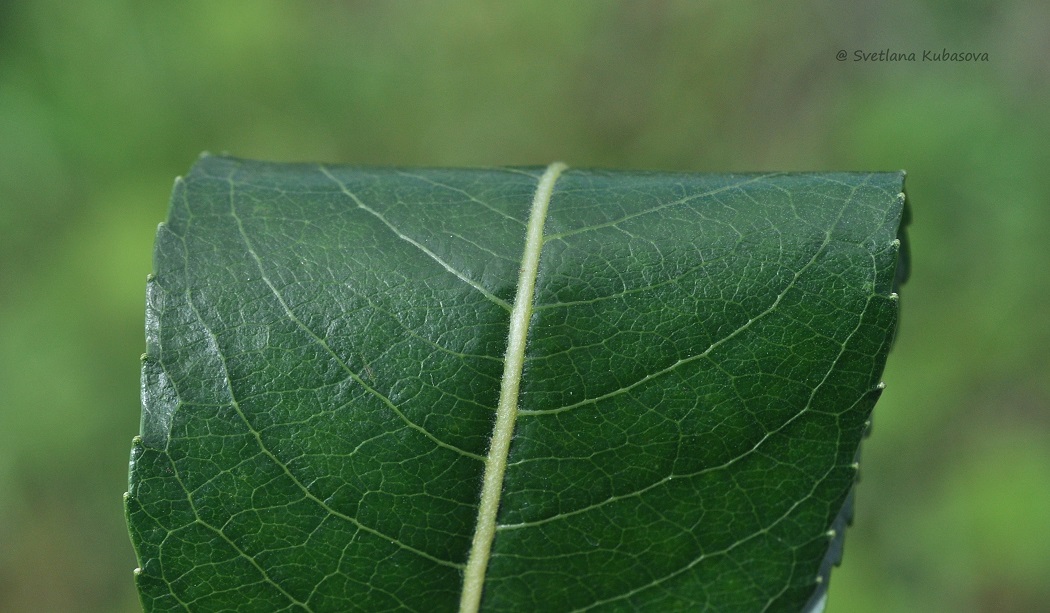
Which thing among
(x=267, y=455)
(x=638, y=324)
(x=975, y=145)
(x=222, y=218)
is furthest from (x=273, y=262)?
(x=975, y=145)

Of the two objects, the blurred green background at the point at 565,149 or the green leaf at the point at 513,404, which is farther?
the blurred green background at the point at 565,149

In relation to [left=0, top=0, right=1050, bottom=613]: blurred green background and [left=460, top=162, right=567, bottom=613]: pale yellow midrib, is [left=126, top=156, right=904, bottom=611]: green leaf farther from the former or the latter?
[left=0, top=0, right=1050, bottom=613]: blurred green background

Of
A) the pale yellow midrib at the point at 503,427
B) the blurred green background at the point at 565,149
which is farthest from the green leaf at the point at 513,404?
the blurred green background at the point at 565,149

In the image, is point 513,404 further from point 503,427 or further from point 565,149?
point 565,149

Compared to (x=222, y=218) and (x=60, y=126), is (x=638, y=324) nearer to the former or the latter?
(x=222, y=218)

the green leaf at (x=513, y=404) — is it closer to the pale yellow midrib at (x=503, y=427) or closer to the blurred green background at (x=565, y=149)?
the pale yellow midrib at (x=503, y=427)

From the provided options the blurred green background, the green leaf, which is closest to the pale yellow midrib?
the green leaf

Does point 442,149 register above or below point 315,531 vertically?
above
